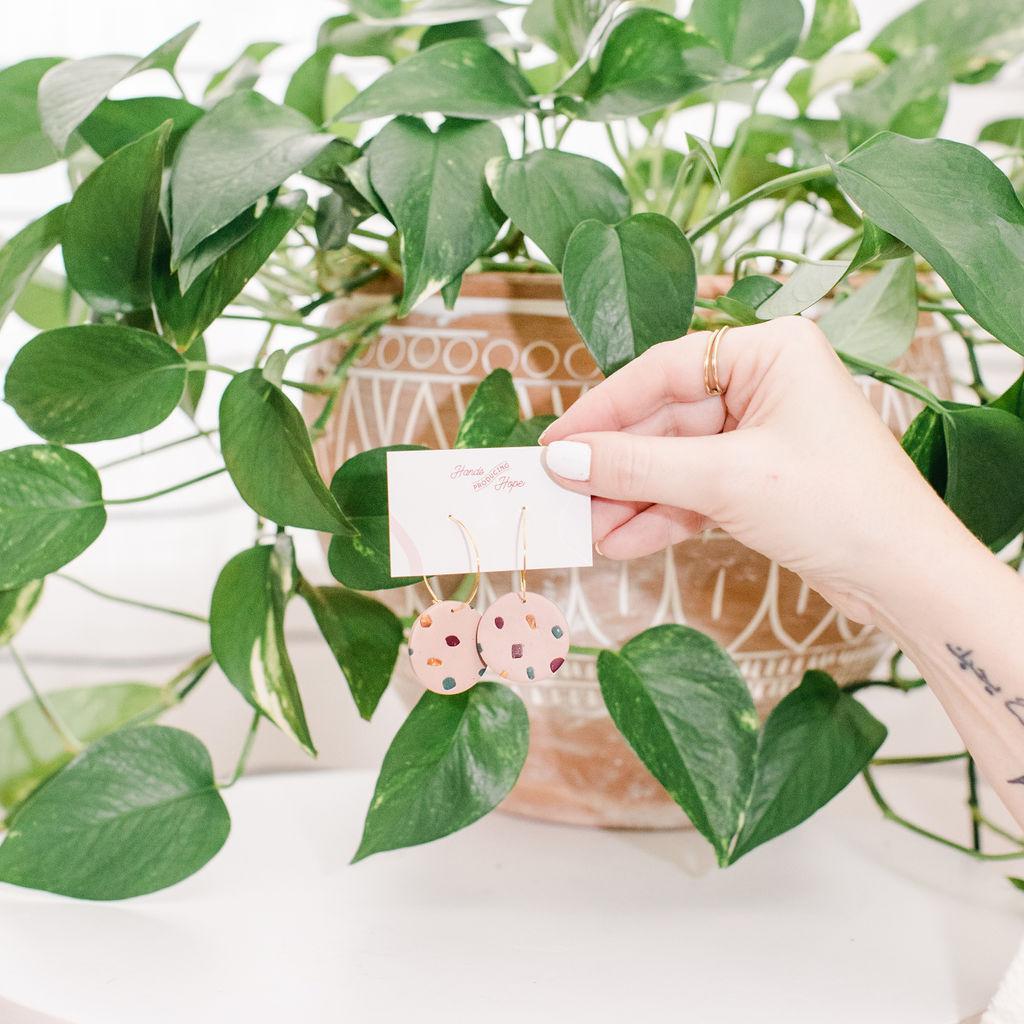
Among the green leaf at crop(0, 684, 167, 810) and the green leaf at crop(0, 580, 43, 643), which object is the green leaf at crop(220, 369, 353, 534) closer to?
the green leaf at crop(0, 580, 43, 643)

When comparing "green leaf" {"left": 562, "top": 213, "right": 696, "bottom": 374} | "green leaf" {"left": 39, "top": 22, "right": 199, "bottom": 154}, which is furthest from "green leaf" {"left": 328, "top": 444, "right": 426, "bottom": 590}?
"green leaf" {"left": 39, "top": 22, "right": 199, "bottom": 154}

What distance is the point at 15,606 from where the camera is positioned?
651 millimetres

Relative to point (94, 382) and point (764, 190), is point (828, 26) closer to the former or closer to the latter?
point (764, 190)

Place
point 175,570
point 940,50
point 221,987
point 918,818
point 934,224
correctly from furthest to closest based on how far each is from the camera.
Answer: point 175,570
point 918,818
point 940,50
point 221,987
point 934,224

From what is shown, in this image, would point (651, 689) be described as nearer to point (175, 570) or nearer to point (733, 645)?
point (733, 645)

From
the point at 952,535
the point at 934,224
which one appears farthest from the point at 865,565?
the point at 934,224

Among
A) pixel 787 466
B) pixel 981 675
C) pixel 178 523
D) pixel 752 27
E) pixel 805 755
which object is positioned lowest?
pixel 178 523

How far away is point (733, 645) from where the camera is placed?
0.64 metres

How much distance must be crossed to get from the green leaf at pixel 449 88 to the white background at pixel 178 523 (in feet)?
1.79

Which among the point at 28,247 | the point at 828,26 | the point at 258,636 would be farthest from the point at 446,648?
the point at 828,26

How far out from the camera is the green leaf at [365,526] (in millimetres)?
502

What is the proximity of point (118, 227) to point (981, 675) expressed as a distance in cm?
49

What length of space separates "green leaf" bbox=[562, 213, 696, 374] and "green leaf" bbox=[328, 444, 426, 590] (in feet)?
0.36

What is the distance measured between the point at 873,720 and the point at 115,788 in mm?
454
